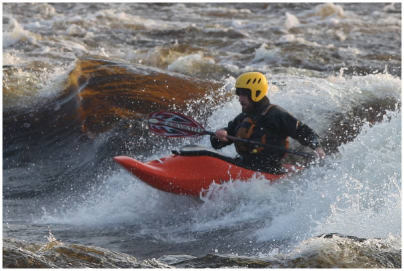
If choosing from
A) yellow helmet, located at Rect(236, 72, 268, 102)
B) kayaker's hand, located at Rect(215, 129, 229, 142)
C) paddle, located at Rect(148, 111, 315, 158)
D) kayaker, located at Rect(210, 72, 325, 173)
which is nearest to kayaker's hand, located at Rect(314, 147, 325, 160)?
kayaker, located at Rect(210, 72, 325, 173)

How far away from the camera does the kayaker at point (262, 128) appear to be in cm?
629

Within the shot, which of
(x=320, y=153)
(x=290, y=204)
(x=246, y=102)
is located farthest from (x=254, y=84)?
(x=290, y=204)

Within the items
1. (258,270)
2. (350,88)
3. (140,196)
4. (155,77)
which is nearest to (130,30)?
(155,77)

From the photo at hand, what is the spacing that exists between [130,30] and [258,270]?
12.6 m

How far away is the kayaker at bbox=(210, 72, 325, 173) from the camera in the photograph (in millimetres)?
6285

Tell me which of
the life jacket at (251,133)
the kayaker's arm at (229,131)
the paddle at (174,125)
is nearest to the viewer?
the life jacket at (251,133)

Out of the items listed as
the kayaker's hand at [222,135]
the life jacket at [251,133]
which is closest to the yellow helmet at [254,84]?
the life jacket at [251,133]

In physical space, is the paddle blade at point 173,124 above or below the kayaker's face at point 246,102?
below

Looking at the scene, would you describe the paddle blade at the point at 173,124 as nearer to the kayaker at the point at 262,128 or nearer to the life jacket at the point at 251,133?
the kayaker at the point at 262,128

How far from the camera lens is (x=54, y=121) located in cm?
924

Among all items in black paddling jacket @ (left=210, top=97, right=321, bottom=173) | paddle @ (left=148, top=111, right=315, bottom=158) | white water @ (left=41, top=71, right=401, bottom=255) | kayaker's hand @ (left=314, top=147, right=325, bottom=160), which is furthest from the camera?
paddle @ (left=148, top=111, right=315, bottom=158)

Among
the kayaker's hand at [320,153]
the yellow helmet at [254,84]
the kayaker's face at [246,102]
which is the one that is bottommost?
the kayaker's hand at [320,153]

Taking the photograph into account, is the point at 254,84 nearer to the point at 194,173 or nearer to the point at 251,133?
the point at 251,133

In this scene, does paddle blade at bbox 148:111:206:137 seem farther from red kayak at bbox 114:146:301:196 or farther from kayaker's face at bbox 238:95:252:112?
kayaker's face at bbox 238:95:252:112
